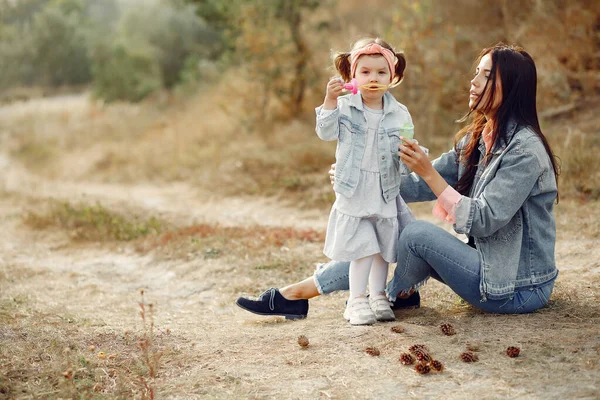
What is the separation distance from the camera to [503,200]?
3.14 metres

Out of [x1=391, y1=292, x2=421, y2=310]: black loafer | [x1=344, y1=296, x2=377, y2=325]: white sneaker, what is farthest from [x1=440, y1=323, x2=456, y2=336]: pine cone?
[x1=391, y1=292, x2=421, y2=310]: black loafer

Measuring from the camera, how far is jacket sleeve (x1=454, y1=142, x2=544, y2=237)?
3145mm

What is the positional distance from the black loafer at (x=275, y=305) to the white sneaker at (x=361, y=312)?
436 millimetres

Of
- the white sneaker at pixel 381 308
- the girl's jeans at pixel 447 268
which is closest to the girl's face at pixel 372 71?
the girl's jeans at pixel 447 268

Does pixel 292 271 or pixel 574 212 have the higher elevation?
pixel 574 212

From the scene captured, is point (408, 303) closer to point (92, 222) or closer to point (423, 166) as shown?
point (423, 166)

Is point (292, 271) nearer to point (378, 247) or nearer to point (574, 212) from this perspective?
point (378, 247)

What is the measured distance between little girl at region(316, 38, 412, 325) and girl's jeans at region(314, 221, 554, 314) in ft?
0.46

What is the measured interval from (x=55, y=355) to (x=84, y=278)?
266cm

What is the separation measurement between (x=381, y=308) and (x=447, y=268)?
0.47 meters

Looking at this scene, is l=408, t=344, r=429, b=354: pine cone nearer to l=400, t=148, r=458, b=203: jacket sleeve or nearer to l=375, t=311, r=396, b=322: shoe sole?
l=375, t=311, r=396, b=322: shoe sole

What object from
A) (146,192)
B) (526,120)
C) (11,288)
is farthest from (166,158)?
(526,120)

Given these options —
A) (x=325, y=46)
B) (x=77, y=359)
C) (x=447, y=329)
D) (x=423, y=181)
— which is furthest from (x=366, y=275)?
(x=325, y=46)

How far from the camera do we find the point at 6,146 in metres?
15.0
